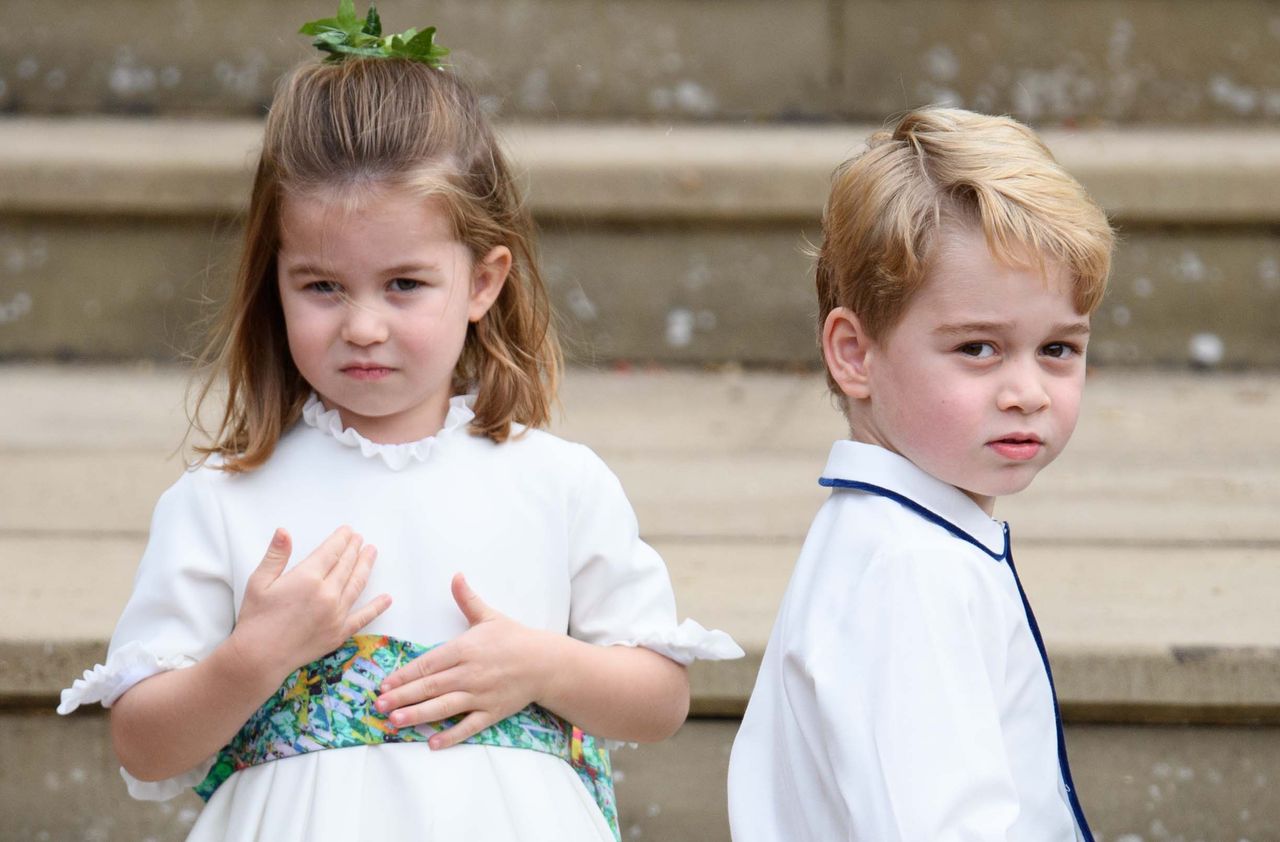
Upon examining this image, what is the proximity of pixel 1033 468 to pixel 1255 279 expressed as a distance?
85.5 inches

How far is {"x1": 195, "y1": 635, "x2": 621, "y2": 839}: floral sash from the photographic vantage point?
1623 millimetres

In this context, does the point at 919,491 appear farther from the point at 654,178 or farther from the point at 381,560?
the point at 654,178

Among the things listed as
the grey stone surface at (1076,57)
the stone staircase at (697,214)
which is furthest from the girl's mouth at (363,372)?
the grey stone surface at (1076,57)

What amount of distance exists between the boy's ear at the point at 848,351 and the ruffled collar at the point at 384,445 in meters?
0.42

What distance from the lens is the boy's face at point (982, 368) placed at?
145 centimetres

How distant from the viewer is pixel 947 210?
1.47 metres

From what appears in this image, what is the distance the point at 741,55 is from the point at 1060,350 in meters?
2.30

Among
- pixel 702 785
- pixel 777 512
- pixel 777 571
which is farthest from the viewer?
pixel 777 512

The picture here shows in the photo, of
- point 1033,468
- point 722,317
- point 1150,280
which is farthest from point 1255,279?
point 1033,468

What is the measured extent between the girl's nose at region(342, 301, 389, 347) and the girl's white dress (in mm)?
136

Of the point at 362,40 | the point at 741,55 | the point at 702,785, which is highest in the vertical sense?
the point at 362,40

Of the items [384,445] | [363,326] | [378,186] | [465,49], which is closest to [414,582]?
[384,445]

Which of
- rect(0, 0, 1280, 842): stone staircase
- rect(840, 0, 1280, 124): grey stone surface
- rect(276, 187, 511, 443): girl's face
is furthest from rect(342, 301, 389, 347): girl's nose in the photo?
rect(840, 0, 1280, 124): grey stone surface

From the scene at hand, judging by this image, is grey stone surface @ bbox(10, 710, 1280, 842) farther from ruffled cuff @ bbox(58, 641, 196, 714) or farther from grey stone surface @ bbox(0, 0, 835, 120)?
grey stone surface @ bbox(0, 0, 835, 120)
